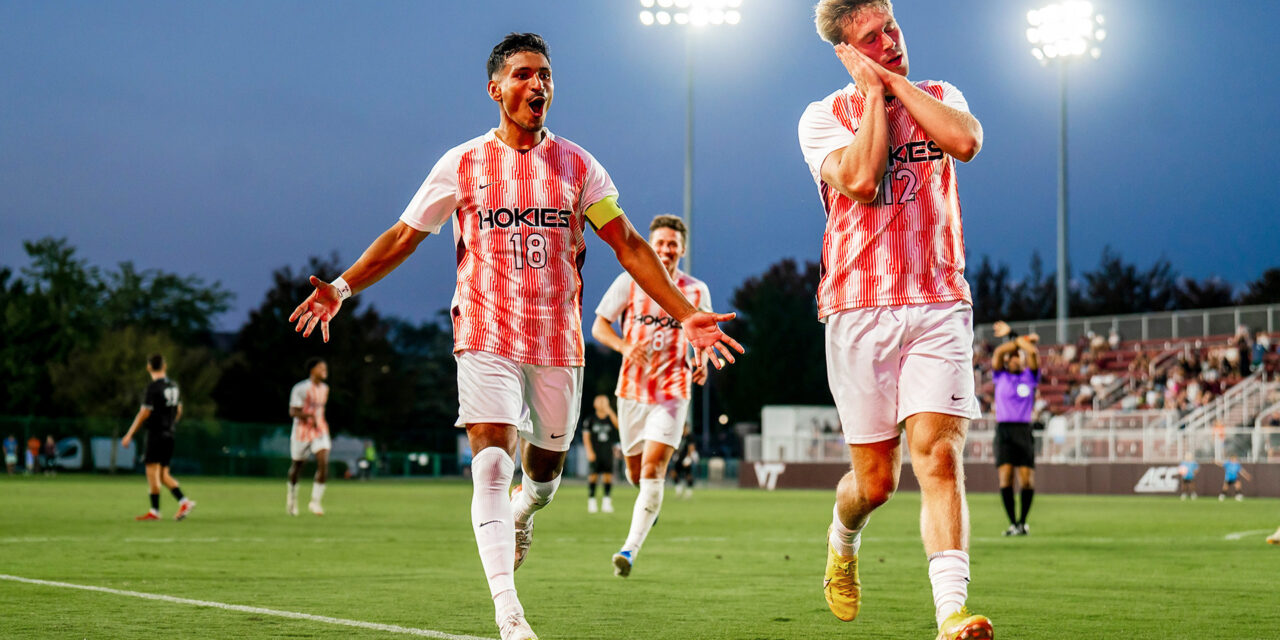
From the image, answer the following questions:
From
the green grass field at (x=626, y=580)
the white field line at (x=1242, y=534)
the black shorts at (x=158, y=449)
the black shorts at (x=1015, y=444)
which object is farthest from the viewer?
the black shorts at (x=158, y=449)

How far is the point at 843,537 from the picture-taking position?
6520mm

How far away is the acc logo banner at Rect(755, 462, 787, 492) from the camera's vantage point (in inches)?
1697

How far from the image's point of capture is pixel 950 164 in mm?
5727

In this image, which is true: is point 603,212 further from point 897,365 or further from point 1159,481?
point 1159,481

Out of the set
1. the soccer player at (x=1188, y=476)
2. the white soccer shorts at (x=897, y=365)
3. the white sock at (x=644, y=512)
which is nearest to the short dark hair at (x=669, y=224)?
the white sock at (x=644, y=512)

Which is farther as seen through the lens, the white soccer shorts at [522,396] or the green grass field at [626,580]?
the green grass field at [626,580]

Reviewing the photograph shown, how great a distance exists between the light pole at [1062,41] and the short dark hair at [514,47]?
3764 cm

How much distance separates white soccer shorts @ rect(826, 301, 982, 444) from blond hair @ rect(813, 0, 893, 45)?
1150 millimetres

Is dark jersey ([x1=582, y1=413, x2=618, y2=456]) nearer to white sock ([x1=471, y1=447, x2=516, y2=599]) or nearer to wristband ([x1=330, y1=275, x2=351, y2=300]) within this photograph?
wristband ([x1=330, y1=275, x2=351, y2=300])

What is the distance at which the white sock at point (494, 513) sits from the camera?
227 inches

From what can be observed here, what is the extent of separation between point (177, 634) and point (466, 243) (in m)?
2.21

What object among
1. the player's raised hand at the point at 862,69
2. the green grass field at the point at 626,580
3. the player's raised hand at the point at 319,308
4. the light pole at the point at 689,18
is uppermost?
the light pole at the point at 689,18

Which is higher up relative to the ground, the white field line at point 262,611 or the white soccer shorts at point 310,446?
the white soccer shorts at point 310,446

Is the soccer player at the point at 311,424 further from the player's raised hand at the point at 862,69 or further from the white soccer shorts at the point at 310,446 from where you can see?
the player's raised hand at the point at 862,69
